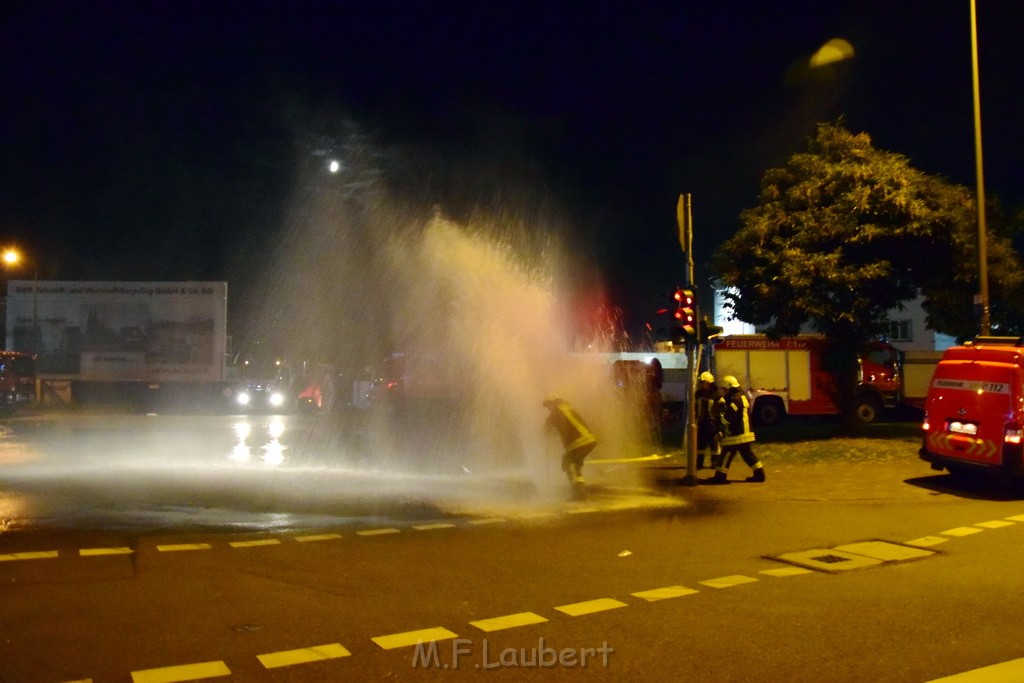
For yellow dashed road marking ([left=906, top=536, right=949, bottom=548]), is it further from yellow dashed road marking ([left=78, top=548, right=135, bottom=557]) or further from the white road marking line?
Answer: yellow dashed road marking ([left=78, top=548, right=135, bottom=557])

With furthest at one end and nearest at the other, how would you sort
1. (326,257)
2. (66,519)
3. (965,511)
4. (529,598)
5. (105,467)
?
1. (326,257)
2. (105,467)
3. (965,511)
4. (66,519)
5. (529,598)

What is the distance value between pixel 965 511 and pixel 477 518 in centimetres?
630

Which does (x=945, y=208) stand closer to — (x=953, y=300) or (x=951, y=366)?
(x=953, y=300)

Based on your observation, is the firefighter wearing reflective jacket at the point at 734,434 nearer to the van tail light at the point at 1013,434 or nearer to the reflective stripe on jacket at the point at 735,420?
the reflective stripe on jacket at the point at 735,420

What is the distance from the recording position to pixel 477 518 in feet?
36.2

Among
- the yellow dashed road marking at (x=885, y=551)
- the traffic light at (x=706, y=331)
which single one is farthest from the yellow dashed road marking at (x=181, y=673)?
the traffic light at (x=706, y=331)

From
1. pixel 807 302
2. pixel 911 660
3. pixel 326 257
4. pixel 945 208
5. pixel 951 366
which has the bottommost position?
pixel 911 660

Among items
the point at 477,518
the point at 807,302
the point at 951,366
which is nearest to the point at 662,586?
the point at 477,518

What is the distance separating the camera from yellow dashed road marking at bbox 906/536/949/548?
9.34m

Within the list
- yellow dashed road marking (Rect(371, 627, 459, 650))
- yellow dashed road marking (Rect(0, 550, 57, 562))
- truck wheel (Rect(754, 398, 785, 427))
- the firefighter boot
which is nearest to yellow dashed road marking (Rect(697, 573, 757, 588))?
yellow dashed road marking (Rect(371, 627, 459, 650))

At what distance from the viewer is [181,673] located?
5301mm

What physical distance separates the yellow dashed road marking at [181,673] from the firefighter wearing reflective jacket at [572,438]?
833 cm

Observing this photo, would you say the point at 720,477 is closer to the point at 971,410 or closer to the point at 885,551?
the point at 971,410

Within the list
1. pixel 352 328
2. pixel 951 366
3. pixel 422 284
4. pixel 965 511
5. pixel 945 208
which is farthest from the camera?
pixel 352 328
